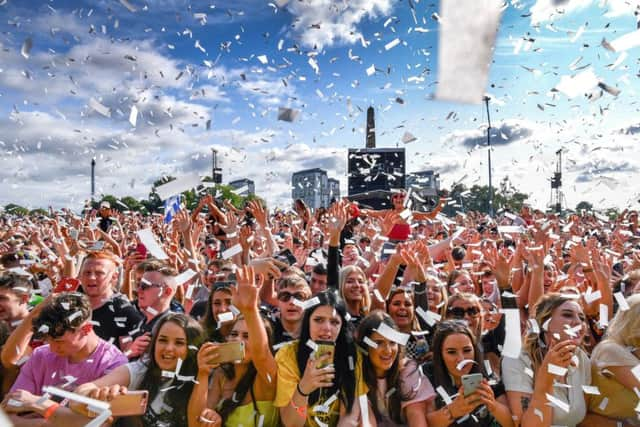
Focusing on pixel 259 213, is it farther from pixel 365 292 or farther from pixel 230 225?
pixel 365 292

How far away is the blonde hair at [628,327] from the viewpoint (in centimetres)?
334

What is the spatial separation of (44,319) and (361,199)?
27.6 metres

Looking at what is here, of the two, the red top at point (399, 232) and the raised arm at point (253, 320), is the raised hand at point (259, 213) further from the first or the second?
the raised arm at point (253, 320)

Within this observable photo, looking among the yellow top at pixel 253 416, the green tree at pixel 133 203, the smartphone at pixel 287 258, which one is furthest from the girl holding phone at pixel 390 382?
the green tree at pixel 133 203

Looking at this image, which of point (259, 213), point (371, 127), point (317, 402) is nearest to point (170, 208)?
point (259, 213)

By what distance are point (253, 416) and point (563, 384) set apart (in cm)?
204

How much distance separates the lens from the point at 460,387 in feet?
10.4

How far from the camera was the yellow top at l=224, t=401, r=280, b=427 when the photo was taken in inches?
125

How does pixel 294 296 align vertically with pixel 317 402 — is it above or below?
above

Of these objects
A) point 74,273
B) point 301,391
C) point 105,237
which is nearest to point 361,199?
point 105,237

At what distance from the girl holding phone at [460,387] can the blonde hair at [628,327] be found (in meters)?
0.96

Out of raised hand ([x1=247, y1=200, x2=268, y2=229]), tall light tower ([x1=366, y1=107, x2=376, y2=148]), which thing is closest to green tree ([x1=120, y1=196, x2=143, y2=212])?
tall light tower ([x1=366, y1=107, x2=376, y2=148])

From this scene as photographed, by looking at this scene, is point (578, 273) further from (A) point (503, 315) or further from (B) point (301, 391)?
(B) point (301, 391)

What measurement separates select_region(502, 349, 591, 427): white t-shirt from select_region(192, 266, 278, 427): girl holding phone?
158 centimetres
